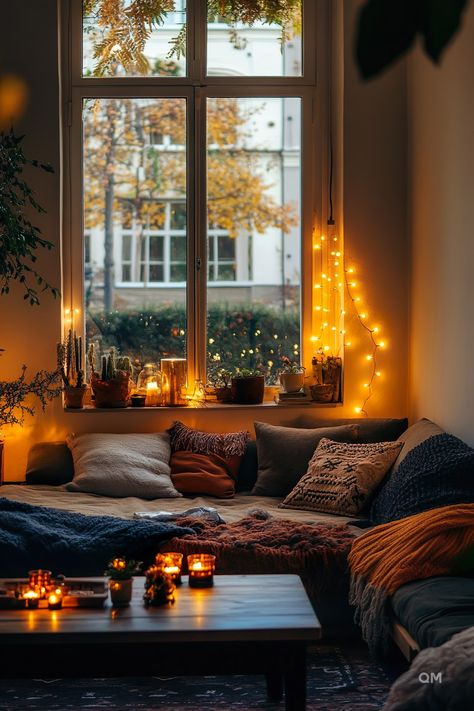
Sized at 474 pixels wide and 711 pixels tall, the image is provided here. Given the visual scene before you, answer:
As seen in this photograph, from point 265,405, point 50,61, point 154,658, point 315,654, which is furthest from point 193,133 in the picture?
point 154,658

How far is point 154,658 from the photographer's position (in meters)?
2.42

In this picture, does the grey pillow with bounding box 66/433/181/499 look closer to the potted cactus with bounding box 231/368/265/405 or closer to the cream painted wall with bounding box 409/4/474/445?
the potted cactus with bounding box 231/368/265/405

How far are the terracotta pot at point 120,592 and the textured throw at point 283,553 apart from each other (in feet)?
2.54

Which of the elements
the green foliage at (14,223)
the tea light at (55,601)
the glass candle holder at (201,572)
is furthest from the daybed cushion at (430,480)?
the green foliage at (14,223)

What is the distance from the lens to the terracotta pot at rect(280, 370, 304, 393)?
4.88 metres

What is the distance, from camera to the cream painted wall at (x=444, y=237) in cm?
384

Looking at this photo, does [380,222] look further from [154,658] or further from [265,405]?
[154,658]

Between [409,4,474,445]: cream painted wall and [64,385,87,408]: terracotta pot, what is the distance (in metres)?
1.76

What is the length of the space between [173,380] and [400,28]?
461 centimetres

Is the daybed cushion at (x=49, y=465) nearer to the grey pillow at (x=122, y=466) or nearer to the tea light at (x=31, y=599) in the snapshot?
the grey pillow at (x=122, y=466)

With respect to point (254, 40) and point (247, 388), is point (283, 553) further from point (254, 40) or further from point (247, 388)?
point (254, 40)

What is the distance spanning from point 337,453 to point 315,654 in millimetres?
1148

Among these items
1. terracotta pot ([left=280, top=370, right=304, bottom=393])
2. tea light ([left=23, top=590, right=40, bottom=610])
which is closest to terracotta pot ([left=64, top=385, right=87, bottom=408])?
terracotta pot ([left=280, top=370, right=304, bottom=393])

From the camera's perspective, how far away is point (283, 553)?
3.39 meters
